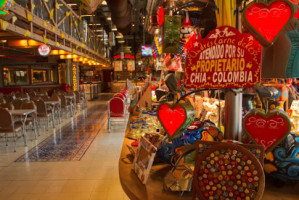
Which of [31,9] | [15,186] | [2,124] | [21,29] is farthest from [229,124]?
[31,9]

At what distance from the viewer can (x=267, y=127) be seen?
2.88ft

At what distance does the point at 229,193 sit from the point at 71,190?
8.43 feet

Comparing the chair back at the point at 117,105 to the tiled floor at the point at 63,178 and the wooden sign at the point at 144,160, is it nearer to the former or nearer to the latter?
the tiled floor at the point at 63,178

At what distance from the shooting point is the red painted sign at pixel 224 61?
90 cm

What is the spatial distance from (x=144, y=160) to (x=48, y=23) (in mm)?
6773

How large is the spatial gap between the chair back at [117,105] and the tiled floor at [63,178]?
1.68m

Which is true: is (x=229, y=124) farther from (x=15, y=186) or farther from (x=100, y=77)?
(x=100, y=77)

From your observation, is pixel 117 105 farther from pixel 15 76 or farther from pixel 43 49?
pixel 15 76

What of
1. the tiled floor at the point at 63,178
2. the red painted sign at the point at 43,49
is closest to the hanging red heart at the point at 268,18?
the tiled floor at the point at 63,178

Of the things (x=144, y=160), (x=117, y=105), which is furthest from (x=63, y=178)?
(x=117, y=105)

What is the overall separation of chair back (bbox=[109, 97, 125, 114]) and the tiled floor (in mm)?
1677

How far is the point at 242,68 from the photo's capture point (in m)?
0.91

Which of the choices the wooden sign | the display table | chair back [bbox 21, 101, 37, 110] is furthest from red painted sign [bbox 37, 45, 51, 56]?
the wooden sign

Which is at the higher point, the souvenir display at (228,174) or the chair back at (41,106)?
the souvenir display at (228,174)
